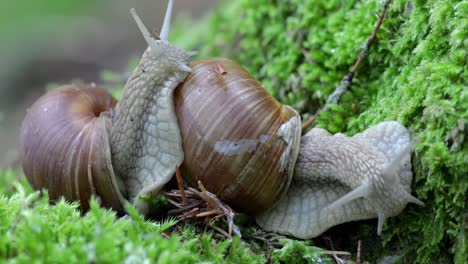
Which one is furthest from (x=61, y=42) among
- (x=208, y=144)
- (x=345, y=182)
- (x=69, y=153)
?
(x=345, y=182)

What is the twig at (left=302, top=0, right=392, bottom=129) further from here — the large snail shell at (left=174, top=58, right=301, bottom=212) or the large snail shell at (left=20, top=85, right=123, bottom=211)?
the large snail shell at (left=20, top=85, right=123, bottom=211)

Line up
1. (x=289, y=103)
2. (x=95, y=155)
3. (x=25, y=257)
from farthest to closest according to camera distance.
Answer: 1. (x=289, y=103)
2. (x=95, y=155)
3. (x=25, y=257)

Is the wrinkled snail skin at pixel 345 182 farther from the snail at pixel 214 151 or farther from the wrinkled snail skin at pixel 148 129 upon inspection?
the wrinkled snail skin at pixel 148 129

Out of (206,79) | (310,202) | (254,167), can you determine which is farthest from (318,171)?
(206,79)

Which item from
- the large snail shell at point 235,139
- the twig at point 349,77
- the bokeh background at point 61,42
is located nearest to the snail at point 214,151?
the large snail shell at point 235,139

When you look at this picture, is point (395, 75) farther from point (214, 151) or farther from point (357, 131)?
point (214, 151)

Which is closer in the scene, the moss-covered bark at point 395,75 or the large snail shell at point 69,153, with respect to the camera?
the moss-covered bark at point 395,75

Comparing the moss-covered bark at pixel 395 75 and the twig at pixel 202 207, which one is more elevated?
the moss-covered bark at pixel 395 75

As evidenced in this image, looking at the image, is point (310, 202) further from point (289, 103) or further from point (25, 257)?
point (25, 257)
